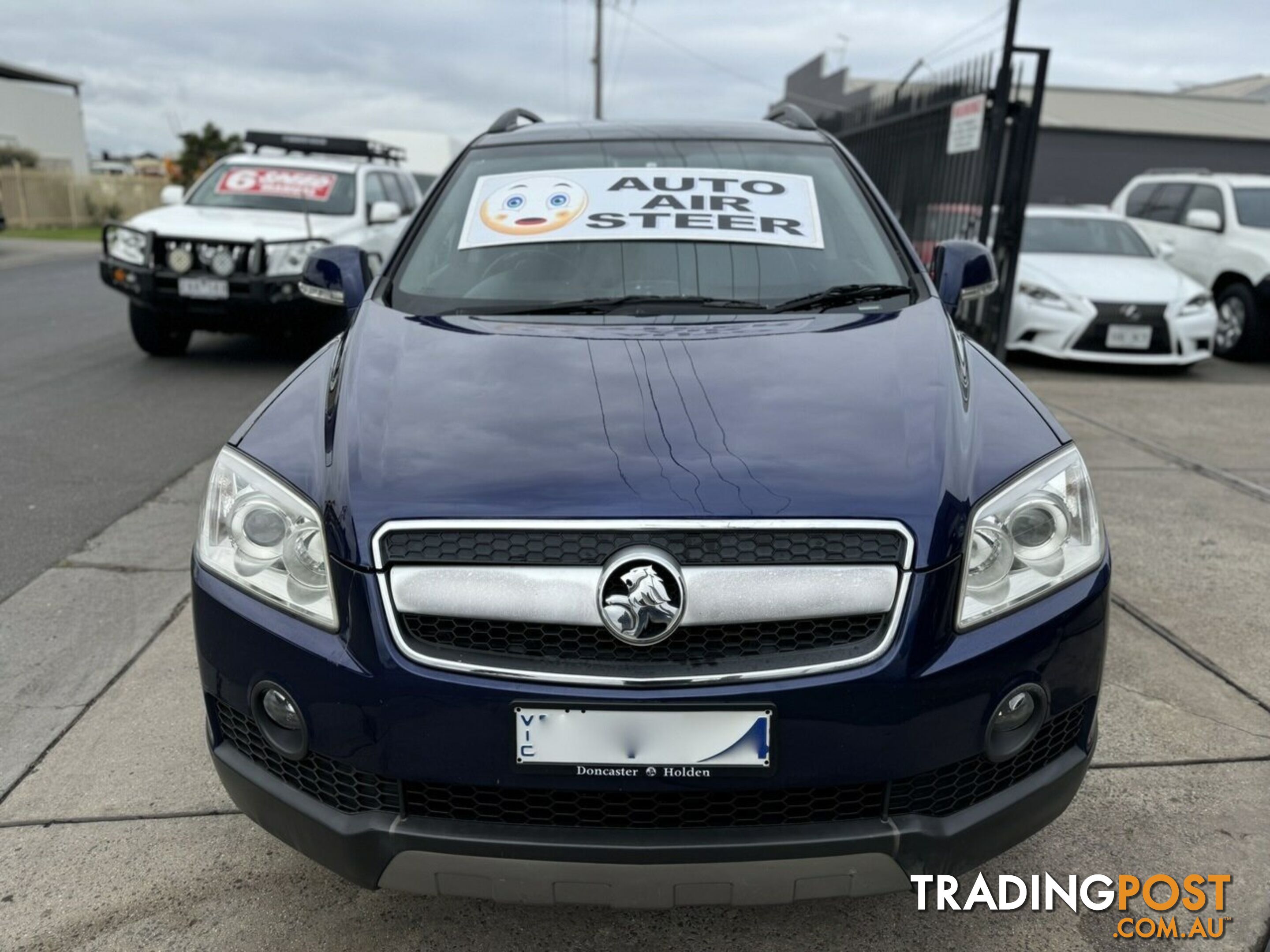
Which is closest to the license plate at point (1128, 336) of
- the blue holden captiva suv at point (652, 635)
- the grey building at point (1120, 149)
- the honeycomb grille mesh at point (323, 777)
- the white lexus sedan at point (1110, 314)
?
the white lexus sedan at point (1110, 314)

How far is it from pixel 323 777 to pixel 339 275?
6.10 feet

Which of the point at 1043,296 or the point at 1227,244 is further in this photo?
the point at 1227,244

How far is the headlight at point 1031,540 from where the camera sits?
71.8 inches

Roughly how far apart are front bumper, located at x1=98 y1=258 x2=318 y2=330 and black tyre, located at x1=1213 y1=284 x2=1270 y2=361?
7938 millimetres

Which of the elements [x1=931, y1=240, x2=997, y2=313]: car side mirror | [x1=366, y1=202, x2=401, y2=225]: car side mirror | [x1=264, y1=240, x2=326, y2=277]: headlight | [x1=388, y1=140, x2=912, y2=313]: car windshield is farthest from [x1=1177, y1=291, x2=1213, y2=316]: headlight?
[x1=264, y1=240, x2=326, y2=277]: headlight

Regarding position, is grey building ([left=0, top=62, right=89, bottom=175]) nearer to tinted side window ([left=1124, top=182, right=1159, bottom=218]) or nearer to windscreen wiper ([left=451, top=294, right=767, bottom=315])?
tinted side window ([left=1124, top=182, right=1159, bottom=218])

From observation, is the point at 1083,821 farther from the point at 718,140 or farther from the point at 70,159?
the point at 70,159

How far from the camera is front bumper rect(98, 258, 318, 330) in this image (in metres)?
7.70

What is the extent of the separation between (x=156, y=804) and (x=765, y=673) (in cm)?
167

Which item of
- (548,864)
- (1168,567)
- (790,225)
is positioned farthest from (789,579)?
(1168,567)

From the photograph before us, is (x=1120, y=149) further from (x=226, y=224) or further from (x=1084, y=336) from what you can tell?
(x=226, y=224)

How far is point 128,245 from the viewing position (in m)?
7.92

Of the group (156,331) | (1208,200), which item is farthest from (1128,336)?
(156,331)

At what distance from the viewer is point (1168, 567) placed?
13.6 feet
